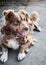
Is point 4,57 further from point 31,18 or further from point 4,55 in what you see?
point 31,18

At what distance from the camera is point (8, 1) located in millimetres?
5043

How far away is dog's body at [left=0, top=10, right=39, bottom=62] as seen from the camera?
7.23 feet

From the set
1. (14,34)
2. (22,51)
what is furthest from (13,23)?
(22,51)

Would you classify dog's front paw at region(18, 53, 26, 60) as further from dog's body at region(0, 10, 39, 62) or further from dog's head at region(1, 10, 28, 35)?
dog's head at region(1, 10, 28, 35)

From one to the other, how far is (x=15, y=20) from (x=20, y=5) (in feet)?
9.26

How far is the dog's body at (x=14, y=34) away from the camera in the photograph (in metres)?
2.20

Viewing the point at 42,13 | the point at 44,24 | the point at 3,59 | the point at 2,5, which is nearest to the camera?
the point at 3,59

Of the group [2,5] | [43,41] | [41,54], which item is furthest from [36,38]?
[2,5]

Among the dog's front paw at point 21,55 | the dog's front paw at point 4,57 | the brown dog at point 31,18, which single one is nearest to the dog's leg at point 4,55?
the dog's front paw at point 4,57

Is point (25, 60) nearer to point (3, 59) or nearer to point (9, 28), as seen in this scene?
point (3, 59)

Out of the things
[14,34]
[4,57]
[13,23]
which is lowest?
[4,57]

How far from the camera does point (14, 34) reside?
227 centimetres

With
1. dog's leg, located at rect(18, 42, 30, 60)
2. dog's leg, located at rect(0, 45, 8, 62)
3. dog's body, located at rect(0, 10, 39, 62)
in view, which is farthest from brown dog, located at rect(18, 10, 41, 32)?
dog's leg, located at rect(0, 45, 8, 62)

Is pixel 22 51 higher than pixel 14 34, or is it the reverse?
pixel 14 34
